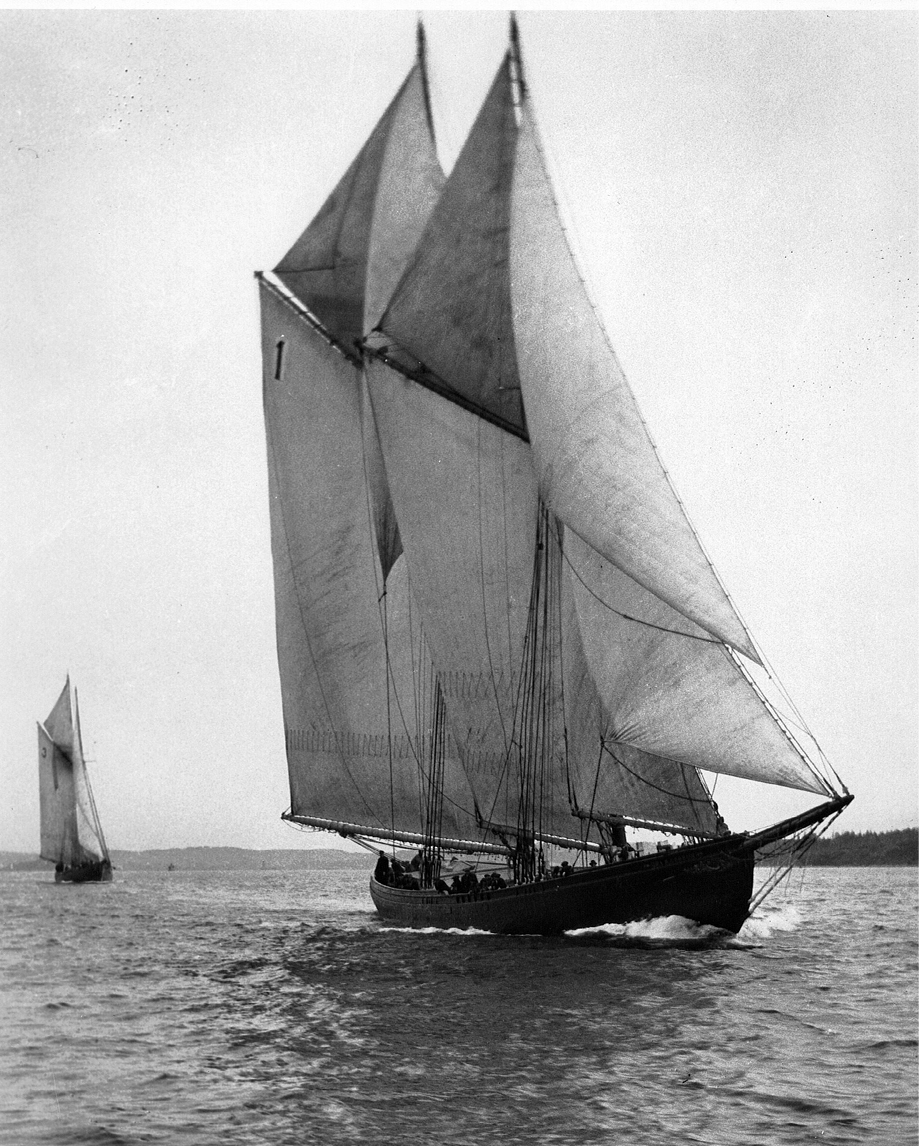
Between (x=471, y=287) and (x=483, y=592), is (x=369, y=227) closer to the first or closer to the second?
(x=471, y=287)

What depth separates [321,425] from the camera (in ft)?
138

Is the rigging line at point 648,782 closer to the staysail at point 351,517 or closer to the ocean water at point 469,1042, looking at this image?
the ocean water at point 469,1042

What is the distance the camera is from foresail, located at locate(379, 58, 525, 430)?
114ft

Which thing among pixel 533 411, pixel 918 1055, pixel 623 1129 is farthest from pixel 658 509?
pixel 623 1129

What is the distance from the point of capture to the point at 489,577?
35625mm

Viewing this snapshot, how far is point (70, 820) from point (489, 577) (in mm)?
56445

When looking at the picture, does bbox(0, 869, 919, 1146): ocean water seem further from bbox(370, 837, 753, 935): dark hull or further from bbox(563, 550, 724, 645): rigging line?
bbox(563, 550, 724, 645): rigging line

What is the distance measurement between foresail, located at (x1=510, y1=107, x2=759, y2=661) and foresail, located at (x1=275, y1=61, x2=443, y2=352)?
30.5 feet

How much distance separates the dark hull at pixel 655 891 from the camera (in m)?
30.7

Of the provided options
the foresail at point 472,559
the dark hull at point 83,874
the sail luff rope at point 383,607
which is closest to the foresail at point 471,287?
the foresail at point 472,559

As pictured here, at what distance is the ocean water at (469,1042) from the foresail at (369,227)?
67.0 feet

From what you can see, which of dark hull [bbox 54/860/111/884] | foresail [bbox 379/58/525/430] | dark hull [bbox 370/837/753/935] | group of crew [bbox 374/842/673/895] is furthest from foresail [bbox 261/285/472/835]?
dark hull [bbox 54/860/111/884]

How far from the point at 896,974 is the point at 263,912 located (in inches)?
1366

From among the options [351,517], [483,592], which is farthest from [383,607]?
[483,592]
